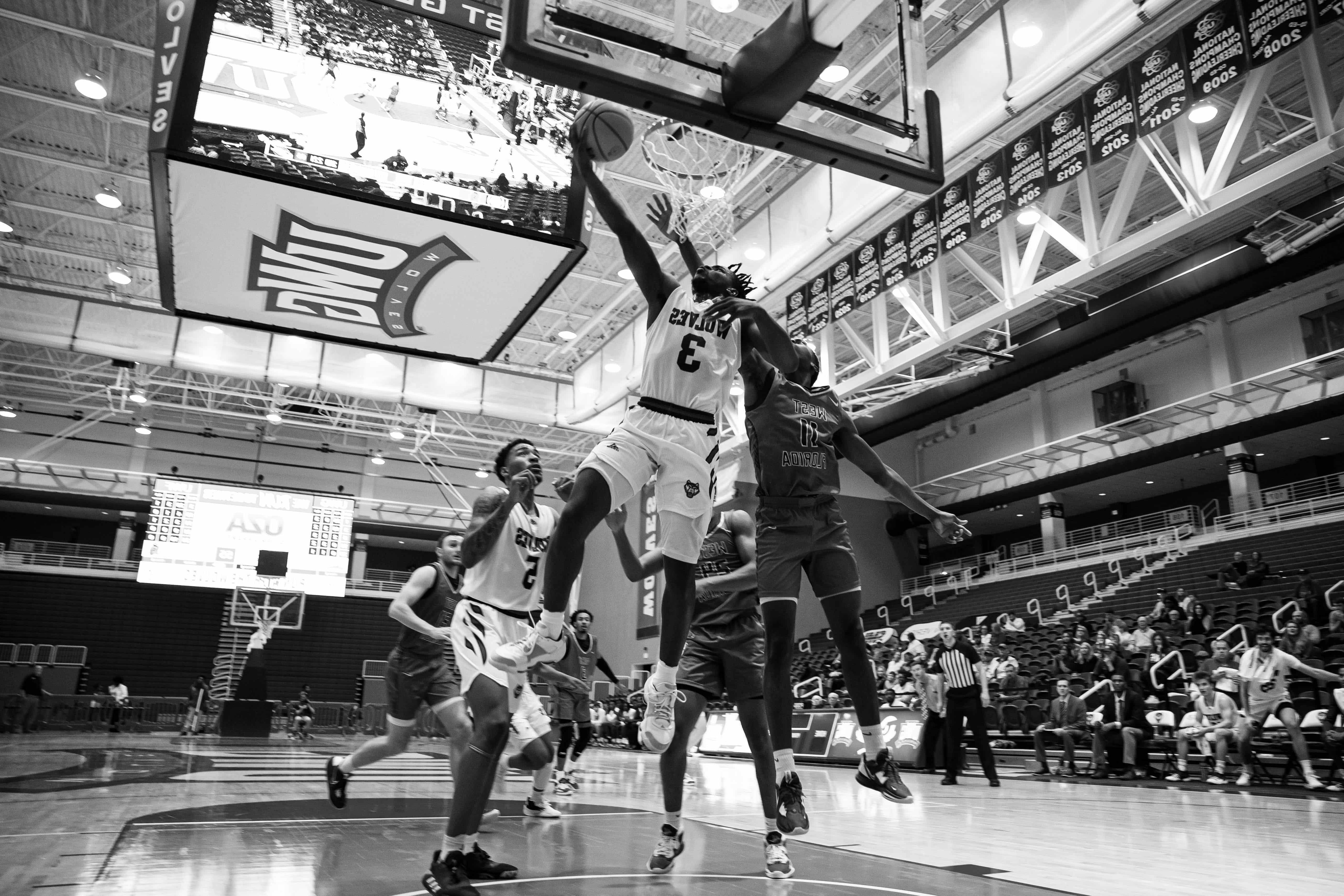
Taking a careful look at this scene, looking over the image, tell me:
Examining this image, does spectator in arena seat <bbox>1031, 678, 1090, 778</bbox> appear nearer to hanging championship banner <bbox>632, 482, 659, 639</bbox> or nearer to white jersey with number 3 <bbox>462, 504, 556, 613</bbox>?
white jersey with number 3 <bbox>462, 504, 556, 613</bbox>

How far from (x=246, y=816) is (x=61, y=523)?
36.1m

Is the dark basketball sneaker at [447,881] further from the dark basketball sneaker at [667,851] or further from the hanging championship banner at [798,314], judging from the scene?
the hanging championship banner at [798,314]

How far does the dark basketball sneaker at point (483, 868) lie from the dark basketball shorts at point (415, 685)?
6.37 ft

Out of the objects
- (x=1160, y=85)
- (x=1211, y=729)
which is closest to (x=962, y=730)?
(x=1211, y=729)

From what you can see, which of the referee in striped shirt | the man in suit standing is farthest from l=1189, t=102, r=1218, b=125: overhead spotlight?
the referee in striped shirt

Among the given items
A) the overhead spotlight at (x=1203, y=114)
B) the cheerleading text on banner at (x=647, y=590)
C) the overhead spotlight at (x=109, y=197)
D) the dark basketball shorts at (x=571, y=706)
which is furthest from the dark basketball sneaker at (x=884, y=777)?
the overhead spotlight at (x=109, y=197)

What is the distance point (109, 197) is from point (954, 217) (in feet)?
59.0

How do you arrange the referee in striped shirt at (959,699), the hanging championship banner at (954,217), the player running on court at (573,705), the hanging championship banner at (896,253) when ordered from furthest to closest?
the hanging championship banner at (896,253) → the hanging championship banner at (954,217) → the referee in striped shirt at (959,699) → the player running on court at (573,705)

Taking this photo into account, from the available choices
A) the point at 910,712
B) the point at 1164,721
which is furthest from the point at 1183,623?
the point at 910,712

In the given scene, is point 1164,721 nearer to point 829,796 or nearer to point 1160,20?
point 829,796

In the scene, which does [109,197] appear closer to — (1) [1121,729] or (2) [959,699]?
(2) [959,699]

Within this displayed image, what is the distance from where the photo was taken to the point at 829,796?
8.00m

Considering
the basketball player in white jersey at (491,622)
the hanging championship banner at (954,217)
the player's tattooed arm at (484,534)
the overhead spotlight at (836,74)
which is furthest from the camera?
the hanging championship banner at (954,217)

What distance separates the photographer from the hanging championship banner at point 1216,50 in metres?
9.81
